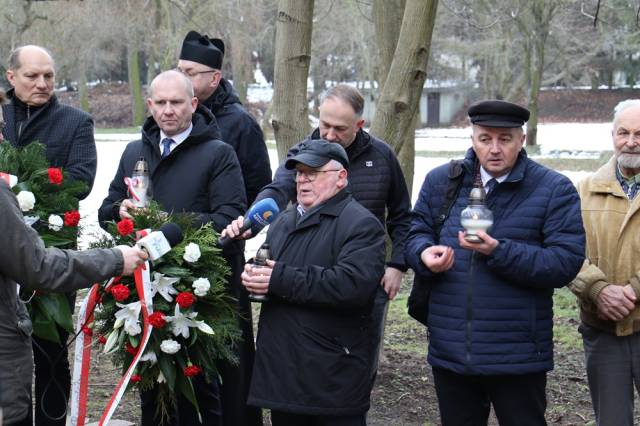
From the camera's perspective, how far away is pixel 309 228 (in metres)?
4.56

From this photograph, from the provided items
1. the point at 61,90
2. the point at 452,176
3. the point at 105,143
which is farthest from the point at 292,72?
the point at 61,90

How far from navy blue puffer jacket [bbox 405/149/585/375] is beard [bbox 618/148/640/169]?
49cm

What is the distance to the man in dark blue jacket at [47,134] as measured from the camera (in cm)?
570

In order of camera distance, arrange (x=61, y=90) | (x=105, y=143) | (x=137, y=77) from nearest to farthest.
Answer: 1. (x=105, y=143)
2. (x=137, y=77)
3. (x=61, y=90)

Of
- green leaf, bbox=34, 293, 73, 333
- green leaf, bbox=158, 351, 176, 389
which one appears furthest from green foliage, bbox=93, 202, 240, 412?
green leaf, bbox=34, 293, 73, 333

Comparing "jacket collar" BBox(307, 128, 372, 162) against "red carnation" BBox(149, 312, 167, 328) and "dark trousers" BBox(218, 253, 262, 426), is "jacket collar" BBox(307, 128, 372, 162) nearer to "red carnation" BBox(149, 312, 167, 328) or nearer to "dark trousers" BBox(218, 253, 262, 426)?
"dark trousers" BBox(218, 253, 262, 426)

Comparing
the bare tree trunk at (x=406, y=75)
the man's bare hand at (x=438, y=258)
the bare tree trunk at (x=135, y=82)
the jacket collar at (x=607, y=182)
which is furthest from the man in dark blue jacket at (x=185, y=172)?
the bare tree trunk at (x=135, y=82)

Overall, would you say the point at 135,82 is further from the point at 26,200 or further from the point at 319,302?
the point at 319,302

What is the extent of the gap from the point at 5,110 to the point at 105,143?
105 feet

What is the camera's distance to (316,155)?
178 inches

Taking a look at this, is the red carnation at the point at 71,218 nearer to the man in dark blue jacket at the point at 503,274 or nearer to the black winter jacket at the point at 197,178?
the black winter jacket at the point at 197,178

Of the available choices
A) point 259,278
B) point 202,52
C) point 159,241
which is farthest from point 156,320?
point 202,52

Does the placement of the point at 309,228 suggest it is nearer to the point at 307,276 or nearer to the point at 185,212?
the point at 307,276

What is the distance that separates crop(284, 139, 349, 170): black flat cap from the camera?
14.7 feet
